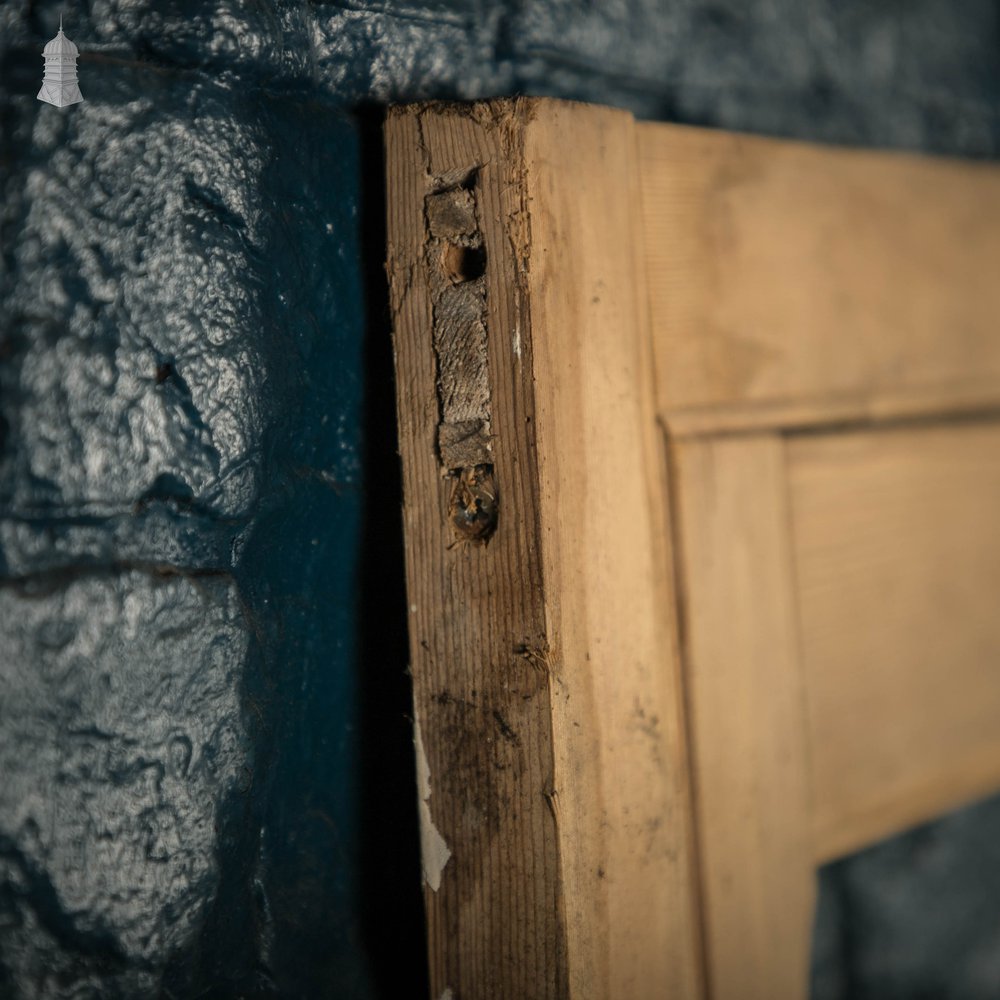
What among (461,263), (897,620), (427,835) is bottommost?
(427,835)

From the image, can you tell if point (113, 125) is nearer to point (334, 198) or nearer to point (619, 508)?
point (334, 198)

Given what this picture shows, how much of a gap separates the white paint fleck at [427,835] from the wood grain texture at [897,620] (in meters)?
0.32

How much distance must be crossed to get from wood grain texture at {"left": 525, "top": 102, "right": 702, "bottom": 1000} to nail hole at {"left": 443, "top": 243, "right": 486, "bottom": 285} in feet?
0.15

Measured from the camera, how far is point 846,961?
96 centimetres

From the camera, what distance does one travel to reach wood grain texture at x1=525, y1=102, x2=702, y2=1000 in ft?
1.92

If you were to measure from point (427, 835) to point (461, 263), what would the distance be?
1.24ft

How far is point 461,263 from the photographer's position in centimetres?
61

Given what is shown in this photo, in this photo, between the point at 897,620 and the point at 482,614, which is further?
the point at 897,620

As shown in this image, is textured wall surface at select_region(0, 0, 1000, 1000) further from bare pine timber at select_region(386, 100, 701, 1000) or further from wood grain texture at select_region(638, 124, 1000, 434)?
wood grain texture at select_region(638, 124, 1000, 434)

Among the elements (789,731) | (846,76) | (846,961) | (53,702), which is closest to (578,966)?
(789,731)

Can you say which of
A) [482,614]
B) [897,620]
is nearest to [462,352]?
[482,614]

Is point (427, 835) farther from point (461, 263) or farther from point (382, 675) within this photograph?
point (461, 263)

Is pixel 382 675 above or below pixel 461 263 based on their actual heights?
below

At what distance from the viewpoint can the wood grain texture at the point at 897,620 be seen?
758 millimetres
